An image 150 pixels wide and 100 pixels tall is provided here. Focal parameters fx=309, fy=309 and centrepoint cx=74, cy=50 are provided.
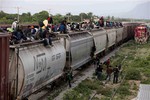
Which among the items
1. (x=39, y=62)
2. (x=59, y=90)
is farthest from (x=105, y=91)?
(x=39, y=62)

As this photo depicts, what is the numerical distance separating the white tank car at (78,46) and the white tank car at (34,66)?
2297mm

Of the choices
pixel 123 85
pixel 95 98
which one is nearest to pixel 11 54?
pixel 95 98

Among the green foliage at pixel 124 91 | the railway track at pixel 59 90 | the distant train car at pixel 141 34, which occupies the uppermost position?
the distant train car at pixel 141 34

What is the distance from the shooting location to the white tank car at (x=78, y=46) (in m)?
18.0

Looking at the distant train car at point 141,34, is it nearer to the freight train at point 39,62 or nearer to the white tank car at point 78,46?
the white tank car at point 78,46

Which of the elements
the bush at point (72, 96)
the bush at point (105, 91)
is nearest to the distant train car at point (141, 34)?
the bush at point (105, 91)

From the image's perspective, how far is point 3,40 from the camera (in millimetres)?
9750

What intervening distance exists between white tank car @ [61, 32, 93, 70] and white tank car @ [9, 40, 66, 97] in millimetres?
2297

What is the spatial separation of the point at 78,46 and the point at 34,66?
8087 millimetres

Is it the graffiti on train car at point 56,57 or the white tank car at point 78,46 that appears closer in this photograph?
the graffiti on train car at point 56,57

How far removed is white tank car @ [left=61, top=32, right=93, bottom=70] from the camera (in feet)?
59.1

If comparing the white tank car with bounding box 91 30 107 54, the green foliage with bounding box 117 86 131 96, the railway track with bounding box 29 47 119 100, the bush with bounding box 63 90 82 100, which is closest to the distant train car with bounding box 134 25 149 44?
the white tank car with bounding box 91 30 107 54

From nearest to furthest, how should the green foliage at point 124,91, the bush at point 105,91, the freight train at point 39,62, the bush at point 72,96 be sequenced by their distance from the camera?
the freight train at point 39,62
the bush at point 72,96
the bush at point 105,91
the green foliage at point 124,91

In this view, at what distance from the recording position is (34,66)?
1202 centimetres
